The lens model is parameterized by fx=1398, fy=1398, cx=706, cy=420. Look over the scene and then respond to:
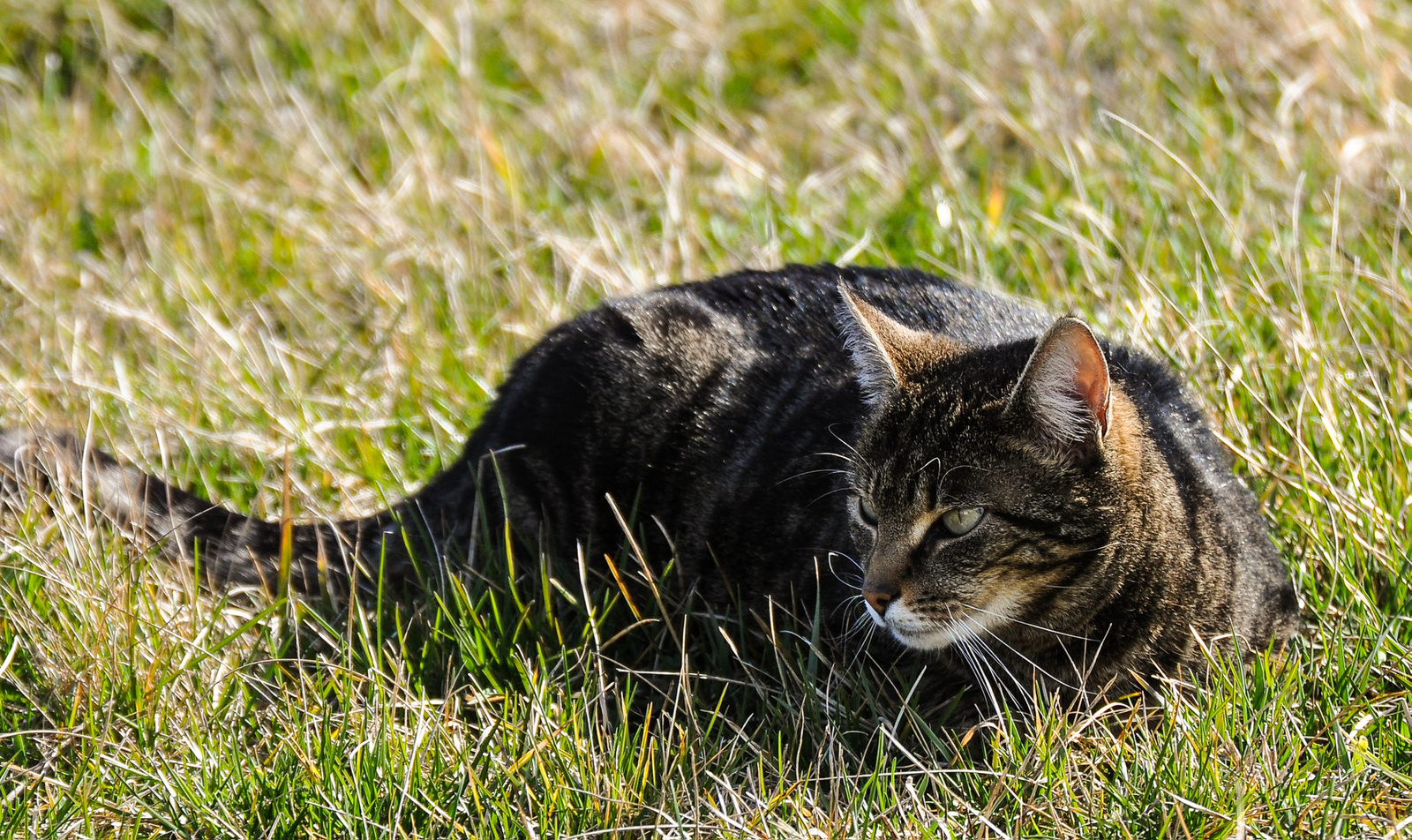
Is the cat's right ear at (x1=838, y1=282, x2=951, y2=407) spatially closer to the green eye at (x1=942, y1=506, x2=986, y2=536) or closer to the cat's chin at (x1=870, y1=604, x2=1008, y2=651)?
the green eye at (x1=942, y1=506, x2=986, y2=536)

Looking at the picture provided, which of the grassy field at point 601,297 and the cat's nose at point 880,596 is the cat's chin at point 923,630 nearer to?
the cat's nose at point 880,596

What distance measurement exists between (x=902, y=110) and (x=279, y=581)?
8.79ft

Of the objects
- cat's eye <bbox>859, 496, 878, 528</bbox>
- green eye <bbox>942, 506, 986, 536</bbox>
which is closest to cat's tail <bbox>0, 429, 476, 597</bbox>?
cat's eye <bbox>859, 496, 878, 528</bbox>

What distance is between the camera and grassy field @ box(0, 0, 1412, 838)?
2.25 meters

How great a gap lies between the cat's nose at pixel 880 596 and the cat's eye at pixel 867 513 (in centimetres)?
13

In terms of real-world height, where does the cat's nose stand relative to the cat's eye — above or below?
below

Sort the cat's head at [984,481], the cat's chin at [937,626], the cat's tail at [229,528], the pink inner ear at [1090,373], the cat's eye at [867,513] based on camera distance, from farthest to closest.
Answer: the cat's tail at [229,528] → the cat's eye at [867,513] → the cat's chin at [937,626] → the cat's head at [984,481] → the pink inner ear at [1090,373]

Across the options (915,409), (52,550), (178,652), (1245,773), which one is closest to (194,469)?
(52,550)

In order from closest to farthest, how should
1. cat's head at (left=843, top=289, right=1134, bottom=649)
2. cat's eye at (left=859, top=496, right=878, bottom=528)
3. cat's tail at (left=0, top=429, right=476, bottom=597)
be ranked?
cat's head at (left=843, top=289, right=1134, bottom=649) < cat's eye at (left=859, top=496, right=878, bottom=528) < cat's tail at (left=0, top=429, right=476, bottom=597)

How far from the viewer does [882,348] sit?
239 cm

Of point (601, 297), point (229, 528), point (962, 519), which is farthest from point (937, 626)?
point (601, 297)

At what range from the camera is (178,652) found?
2.56 metres

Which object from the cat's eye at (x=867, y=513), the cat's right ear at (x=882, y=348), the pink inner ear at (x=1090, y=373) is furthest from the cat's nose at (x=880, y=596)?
the pink inner ear at (x=1090, y=373)

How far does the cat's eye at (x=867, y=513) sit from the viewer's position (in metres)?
2.47
